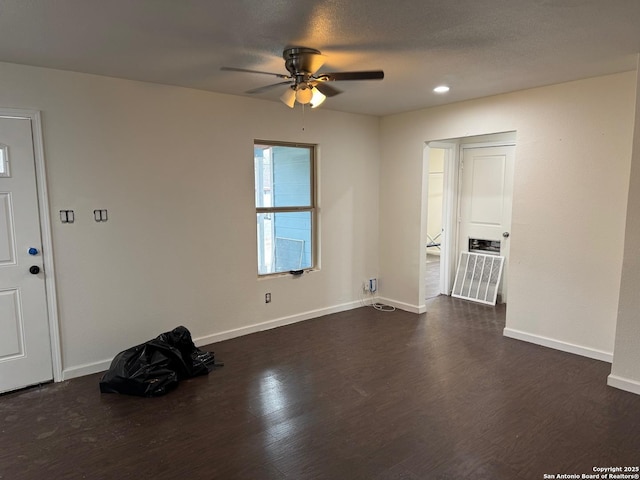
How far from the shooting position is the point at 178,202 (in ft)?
12.4

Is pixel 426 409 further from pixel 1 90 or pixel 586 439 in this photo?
pixel 1 90

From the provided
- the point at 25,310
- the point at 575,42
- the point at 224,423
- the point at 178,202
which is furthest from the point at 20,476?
the point at 575,42

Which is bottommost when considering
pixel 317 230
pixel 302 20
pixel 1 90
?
pixel 317 230

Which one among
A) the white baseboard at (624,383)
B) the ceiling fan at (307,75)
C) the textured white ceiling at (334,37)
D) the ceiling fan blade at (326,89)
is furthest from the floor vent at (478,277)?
the ceiling fan at (307,75)

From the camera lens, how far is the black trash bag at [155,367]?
3.04 metres

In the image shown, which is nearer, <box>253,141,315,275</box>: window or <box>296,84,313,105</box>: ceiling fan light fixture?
<box>296,84,313,105</box>: ceiling fan light fixture

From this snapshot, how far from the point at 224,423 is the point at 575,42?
133 inches

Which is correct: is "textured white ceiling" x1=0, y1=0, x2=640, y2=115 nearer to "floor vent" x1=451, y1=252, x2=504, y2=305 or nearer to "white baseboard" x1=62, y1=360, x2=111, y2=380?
"white baseboard" x1=62, y1=360, x2=111, y2=380

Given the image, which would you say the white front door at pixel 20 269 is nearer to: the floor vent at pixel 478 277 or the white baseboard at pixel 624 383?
the white baseboard at pixel 624 383

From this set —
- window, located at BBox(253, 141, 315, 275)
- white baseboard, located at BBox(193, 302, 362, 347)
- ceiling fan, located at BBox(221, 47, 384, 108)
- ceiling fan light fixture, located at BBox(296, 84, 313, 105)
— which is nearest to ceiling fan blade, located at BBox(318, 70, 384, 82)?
ceiling fan, located at BBox(221, 47, 384, 108)

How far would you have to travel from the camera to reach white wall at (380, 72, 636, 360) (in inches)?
133

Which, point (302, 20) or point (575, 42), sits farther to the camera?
point (575, 42)

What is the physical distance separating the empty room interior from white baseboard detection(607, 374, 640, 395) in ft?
0.07

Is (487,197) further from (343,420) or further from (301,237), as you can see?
(343,420)
